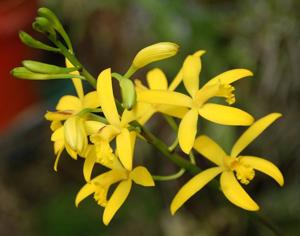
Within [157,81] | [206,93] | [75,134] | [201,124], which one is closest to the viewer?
[75,134]

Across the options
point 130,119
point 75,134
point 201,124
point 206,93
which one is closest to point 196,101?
point 206,93

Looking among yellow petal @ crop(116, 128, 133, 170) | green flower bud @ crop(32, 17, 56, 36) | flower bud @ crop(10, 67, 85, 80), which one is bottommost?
yellow petal @ crop(116, 128, 133, 170)

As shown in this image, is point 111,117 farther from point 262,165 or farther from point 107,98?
point 262,165

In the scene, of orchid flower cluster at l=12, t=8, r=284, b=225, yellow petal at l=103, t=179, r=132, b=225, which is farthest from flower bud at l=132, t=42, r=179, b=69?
yellow petal at l=103, t=179, r=132, b=225

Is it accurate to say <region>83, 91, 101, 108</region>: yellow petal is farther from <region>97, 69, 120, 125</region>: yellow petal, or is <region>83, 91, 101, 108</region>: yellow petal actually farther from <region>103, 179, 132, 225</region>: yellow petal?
<region>103, 179, 132, 225</region>: yellow petal

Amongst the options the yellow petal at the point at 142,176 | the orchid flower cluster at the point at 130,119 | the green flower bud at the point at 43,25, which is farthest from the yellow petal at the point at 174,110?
the green flower bud at the point at 43,25

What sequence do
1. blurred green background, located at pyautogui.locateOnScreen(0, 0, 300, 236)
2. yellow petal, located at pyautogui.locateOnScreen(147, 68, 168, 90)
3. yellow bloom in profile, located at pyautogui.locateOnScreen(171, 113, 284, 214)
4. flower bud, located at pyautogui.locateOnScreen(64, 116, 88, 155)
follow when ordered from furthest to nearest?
1. blurred green background, located at pyautogui.locateOnScreen(0, 0, 300, 236)
2. yellow petal, located at pyautogui.locateOnScreen(147, 68, 168, 90)
3. yellow bloom in profile, located at pyautogui.locateOnScreen(171, 113, 284, 214)
4. flower bud, located at pyautogui.locateOnScreen(64, 116, 88, 155)

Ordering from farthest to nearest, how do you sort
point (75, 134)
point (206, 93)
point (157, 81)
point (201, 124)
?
point (201, 124)
point (157, 81)
point (206, 93)
point (75, 134)

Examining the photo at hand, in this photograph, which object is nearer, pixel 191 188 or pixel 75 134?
pixel 75 134
